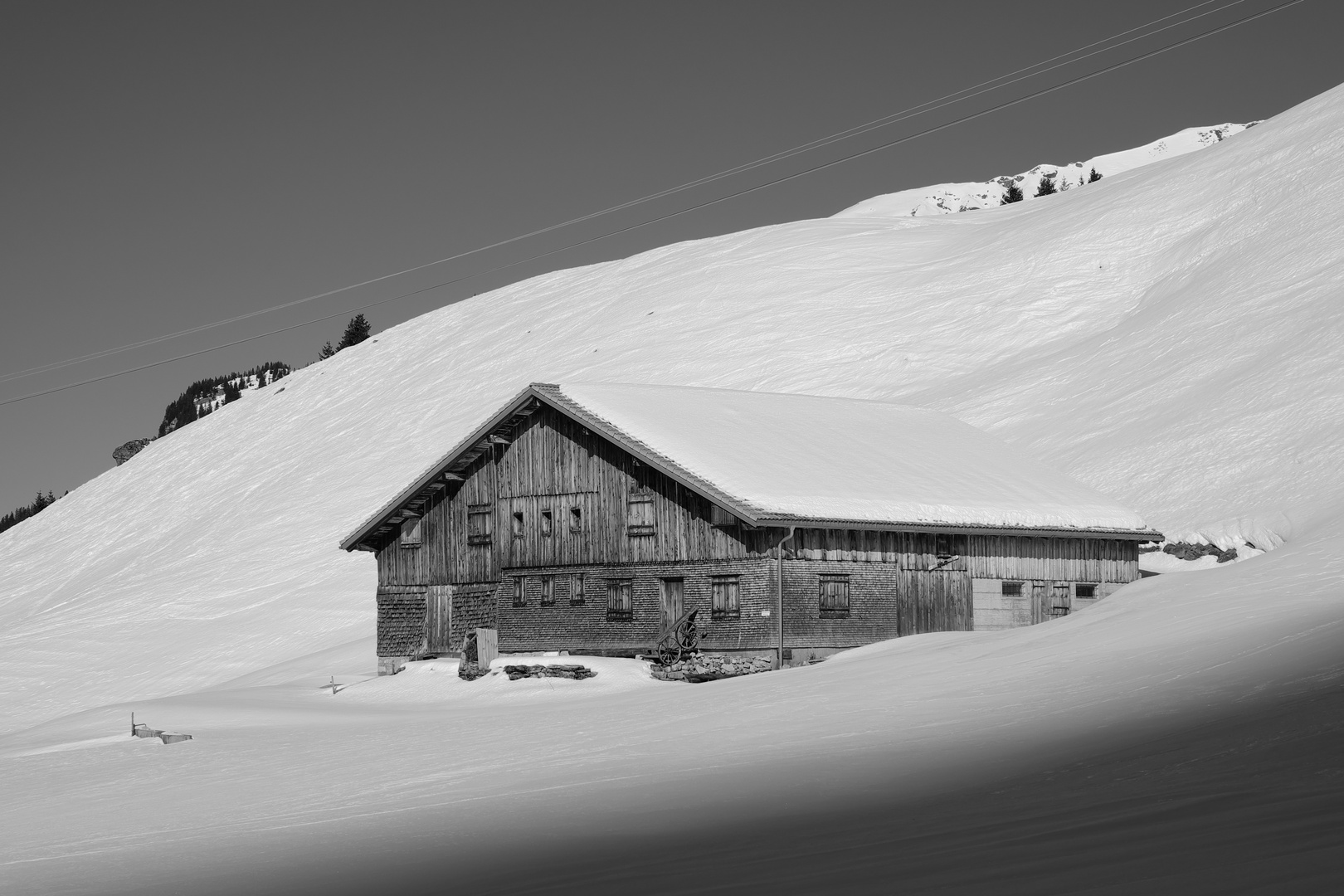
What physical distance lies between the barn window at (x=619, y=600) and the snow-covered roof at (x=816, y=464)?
3.60 meters

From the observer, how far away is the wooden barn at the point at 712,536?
4041cm

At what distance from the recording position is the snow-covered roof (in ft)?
135

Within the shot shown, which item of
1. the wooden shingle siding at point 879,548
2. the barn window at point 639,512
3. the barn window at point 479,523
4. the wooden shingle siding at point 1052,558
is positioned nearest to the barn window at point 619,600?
the barn window at point 639,512

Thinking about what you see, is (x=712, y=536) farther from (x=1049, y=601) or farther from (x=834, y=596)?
(x=1049, y=601)

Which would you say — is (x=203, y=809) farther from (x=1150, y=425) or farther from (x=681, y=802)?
(x=1150, y=425)

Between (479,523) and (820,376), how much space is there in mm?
47672

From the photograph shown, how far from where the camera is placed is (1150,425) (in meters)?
70.1

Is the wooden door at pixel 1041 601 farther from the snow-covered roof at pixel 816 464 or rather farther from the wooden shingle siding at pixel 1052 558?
the snow-covered roof at pixel 816 464

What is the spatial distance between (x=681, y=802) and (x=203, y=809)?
25.0ft

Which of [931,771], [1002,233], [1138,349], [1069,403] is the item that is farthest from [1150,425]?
[931,771]

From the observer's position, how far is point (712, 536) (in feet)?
133

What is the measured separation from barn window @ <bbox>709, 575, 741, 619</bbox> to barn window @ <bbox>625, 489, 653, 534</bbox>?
2.43 meters

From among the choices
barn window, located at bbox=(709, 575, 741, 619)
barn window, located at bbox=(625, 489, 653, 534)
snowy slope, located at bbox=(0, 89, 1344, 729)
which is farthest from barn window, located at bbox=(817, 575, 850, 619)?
snowy slope, located at bbox=(0, 89, 1344, 729)

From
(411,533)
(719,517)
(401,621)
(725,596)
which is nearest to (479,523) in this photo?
(411,533)
